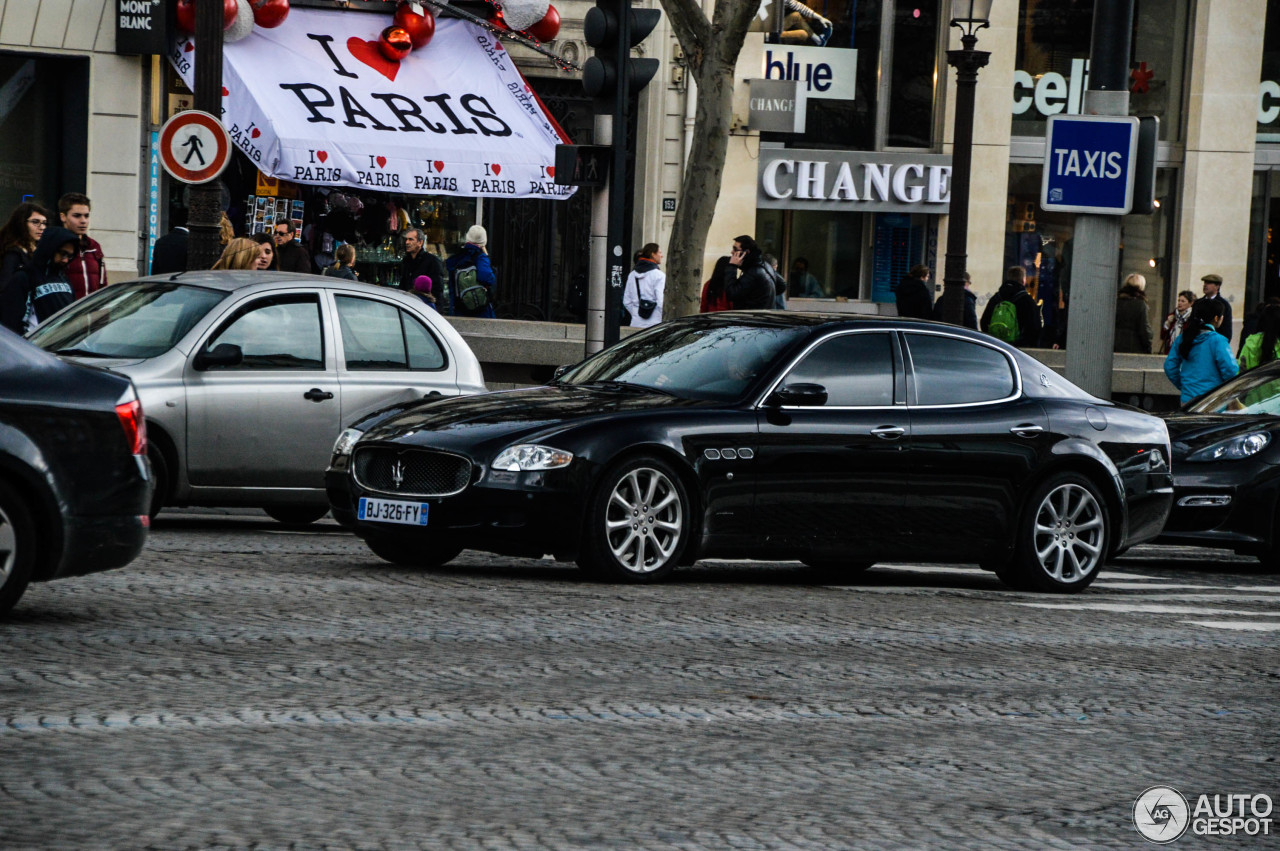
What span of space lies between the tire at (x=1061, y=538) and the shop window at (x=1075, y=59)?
1800 cm

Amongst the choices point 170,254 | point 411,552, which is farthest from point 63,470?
point 170,254

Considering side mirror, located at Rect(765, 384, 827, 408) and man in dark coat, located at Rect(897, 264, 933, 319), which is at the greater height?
man in dark coat, located at Rect(897, 264, 933, 319)

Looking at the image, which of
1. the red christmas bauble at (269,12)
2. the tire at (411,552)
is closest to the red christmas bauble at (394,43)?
the red christmas bauble at (269,12)

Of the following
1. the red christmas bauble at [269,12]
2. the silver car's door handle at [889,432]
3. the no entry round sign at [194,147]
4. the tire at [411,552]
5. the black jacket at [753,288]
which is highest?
the red christmas bauble at [269,12]

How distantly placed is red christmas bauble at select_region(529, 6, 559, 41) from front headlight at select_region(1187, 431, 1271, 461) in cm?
1405

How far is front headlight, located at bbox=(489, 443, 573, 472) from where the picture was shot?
30.9 ft

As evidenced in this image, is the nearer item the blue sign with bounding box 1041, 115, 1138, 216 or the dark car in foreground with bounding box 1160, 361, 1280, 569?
the dark car in foreground with bounding box 1160, 361, 1280, 569

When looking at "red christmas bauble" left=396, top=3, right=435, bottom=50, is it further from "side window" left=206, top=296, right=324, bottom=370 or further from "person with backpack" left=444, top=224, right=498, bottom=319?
"side window" left=206, top=296, right=324, bottom=370

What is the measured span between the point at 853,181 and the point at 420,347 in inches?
616

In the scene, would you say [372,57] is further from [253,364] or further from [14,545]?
[14,545]

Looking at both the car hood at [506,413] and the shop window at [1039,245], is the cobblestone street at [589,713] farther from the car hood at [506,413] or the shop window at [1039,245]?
the shop window at [1039,245]

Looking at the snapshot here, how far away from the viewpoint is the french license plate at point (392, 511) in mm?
9602

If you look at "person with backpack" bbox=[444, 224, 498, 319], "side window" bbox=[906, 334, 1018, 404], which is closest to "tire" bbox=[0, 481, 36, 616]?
"side window" bbox=[906, 334, 1018, 404]

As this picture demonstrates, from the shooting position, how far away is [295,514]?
12867mm
